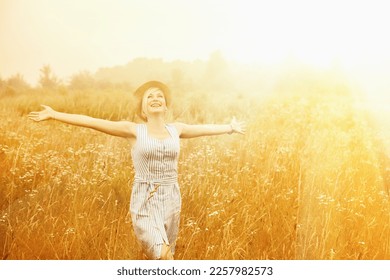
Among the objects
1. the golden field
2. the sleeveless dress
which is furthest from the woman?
the golden field

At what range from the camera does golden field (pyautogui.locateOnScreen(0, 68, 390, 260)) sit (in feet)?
11.3

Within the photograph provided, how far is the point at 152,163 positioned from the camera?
10.5 feet

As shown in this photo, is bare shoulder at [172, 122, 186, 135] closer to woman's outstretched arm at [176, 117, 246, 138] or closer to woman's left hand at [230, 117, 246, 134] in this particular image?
woman's outstretched arm at [176, 117, 246, 138]

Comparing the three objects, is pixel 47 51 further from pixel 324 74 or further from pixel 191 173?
pixel 324 74

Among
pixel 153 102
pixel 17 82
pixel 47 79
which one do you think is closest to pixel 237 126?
pixel 153 102

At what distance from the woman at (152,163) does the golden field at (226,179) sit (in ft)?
0.77

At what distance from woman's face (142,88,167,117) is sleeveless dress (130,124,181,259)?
11cm

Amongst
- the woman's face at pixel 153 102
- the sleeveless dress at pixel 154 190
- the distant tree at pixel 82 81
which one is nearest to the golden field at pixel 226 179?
the distant tree at pixel 82 81

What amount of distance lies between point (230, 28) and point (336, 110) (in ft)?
3.25

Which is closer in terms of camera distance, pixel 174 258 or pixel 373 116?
pixel 174 258

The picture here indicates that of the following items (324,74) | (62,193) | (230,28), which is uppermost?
(230,28)

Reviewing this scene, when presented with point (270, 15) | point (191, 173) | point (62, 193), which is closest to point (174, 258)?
point (191, 173)

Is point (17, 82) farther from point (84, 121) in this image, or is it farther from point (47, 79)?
point (84, 121)
